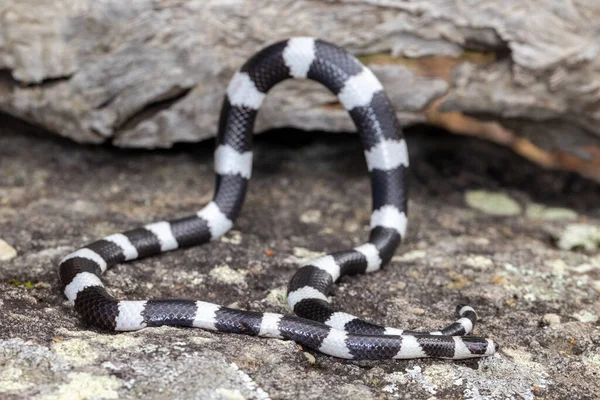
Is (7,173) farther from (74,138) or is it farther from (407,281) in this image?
(407,281)

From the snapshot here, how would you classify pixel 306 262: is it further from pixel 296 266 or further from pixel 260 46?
pixel 260 46

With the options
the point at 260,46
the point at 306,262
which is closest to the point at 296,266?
the point at 306,262

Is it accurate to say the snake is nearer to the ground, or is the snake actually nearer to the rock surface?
the ground

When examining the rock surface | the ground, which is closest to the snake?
the ground

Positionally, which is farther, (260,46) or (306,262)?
(260,46)

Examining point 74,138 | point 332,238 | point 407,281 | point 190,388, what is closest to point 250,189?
point 332,238

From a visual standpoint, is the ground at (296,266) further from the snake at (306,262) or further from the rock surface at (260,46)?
the rock surface at (260,46)

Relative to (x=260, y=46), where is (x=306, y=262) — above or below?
below
